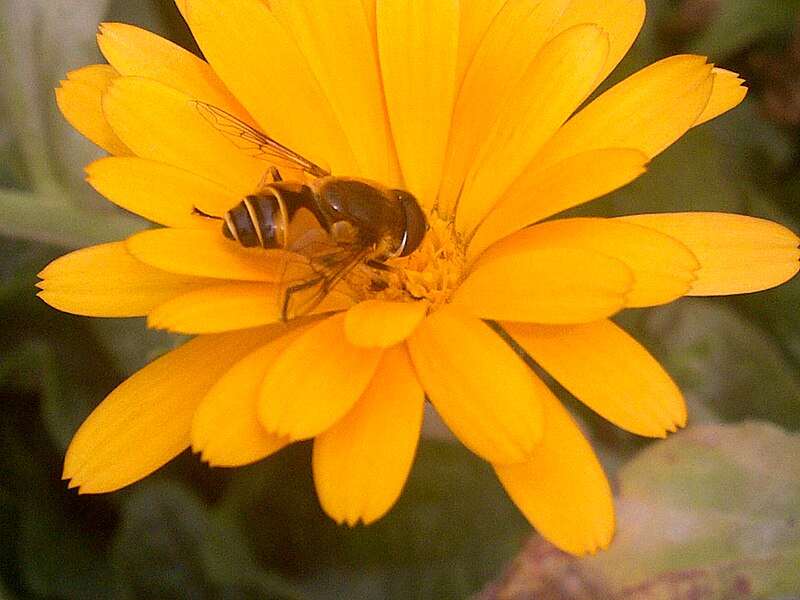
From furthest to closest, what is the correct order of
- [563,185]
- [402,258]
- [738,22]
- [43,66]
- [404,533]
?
[738,22] → [43,66] → [404,533] → [402,258] → [563,185]

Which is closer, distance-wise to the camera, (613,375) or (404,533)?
(613,375)

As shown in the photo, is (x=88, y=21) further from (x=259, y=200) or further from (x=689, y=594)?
(x=689, y=594)

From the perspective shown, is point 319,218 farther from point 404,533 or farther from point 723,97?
point 404,533

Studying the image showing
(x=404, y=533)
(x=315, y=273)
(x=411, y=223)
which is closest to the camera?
(x=315, y=273)

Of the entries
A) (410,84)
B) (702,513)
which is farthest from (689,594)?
(410,84)

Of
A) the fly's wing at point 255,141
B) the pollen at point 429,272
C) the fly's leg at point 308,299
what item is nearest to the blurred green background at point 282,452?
the pollen at point 429,272

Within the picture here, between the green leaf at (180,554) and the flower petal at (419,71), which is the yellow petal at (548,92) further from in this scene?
the green leaf at (180,554)

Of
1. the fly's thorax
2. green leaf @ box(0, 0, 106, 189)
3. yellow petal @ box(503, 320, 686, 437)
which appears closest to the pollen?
the fly's thorax

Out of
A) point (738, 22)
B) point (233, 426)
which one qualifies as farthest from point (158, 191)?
point (738, 22)
